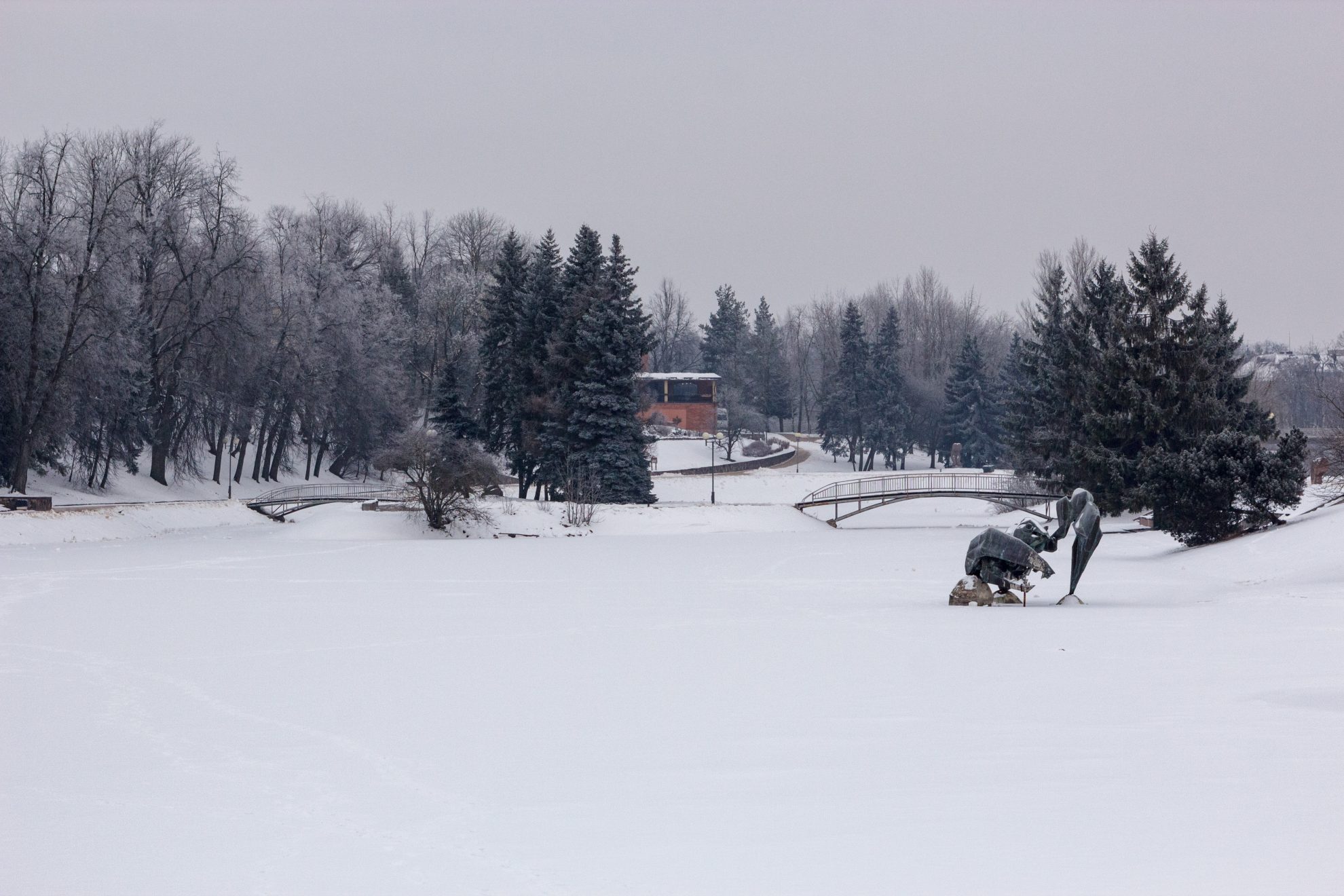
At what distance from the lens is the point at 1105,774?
10.6 metres

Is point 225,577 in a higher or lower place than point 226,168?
lower

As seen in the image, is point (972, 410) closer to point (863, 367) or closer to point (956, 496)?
point (863, 367)

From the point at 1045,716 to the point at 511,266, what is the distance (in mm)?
56565

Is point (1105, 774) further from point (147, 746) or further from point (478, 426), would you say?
point (478, 426)

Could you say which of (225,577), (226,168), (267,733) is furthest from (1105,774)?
(226,168)

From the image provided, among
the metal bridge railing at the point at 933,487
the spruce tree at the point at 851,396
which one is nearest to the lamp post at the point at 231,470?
the metal bridge railing at the point at 933,487

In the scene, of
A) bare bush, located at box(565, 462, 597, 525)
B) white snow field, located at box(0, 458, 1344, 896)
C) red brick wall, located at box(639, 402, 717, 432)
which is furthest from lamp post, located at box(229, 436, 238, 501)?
red brick wall, located at box(639, 402, 717, 432)

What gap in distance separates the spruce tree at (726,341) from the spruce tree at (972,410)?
28.4 meters

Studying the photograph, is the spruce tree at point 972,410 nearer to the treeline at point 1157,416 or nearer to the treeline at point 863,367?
the treeline at point 863,367

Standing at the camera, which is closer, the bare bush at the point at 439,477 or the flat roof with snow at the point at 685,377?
the bare bush at the point at 439,477

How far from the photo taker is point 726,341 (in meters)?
133

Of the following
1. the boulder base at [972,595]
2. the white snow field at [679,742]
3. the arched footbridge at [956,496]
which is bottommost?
the white snow field at [679,742]

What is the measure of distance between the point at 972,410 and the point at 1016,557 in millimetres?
73004

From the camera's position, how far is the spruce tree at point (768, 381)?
118 meters
